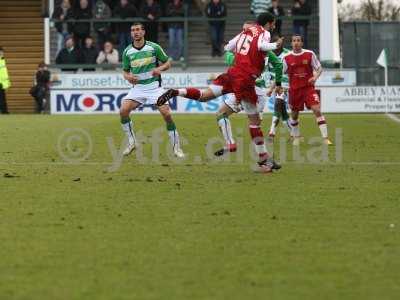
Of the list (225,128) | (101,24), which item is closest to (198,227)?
(225,128)

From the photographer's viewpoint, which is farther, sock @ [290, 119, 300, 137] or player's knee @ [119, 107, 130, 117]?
sock @ [290, 119, 300, 137]

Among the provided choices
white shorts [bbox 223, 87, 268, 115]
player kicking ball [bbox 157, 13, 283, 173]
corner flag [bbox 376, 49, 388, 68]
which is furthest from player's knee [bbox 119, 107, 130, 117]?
corner flag [bbox 376, 49, 388, 68]

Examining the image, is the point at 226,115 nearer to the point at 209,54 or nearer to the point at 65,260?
the point at 65,260

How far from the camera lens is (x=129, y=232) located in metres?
9.71

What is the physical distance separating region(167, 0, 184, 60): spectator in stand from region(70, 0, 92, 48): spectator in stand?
2930 mm

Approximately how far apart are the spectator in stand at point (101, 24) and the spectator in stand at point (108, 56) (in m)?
0.90

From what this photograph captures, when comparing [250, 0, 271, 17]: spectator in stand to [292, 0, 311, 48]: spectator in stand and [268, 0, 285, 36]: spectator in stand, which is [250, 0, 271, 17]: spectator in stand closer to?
[268, 0, 285, 36]: spectator in stand

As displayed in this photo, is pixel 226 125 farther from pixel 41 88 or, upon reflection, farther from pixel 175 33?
pixel 175 33

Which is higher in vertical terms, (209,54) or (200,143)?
(209,54)

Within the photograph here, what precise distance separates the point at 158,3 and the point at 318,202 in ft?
92.1

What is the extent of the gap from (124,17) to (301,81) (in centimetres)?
1773

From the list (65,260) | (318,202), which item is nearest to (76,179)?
(318,202)

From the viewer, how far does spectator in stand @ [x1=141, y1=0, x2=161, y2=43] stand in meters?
37.8

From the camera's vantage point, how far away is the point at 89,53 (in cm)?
3869
